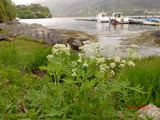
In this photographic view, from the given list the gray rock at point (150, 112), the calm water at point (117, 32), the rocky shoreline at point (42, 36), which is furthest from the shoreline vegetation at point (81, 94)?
the calm water at point (117, 32)

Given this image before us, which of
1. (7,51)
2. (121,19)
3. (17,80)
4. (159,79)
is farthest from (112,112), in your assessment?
(121,19)

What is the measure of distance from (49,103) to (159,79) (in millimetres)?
2979

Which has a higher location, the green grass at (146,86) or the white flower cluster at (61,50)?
the white flower cluster at (61,50)

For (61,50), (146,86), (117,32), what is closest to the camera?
(61,50)

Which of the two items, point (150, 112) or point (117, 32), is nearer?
point (150, 112)

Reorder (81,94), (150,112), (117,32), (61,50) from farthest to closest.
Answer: (117,32), (61,50), (150,112), (81,94)

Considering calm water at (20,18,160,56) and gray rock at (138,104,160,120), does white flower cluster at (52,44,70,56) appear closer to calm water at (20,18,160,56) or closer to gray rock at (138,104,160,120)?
gray rock at (138,104,160,120)

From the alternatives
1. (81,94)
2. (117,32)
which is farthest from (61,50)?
(117,32)

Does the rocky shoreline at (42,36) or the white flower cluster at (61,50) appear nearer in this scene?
the white flower cluster at (61,50)

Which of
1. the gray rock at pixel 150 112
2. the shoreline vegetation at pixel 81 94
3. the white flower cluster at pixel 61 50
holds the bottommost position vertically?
the gray rock at pixel 150 112

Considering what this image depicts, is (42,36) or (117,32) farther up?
(42,36)

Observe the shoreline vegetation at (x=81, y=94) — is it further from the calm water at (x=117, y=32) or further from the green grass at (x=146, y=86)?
the calm water at (x=117, y=32)

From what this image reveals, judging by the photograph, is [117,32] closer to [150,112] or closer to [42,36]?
[42,36]

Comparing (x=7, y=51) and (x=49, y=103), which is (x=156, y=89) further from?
(x=7, y=51)
